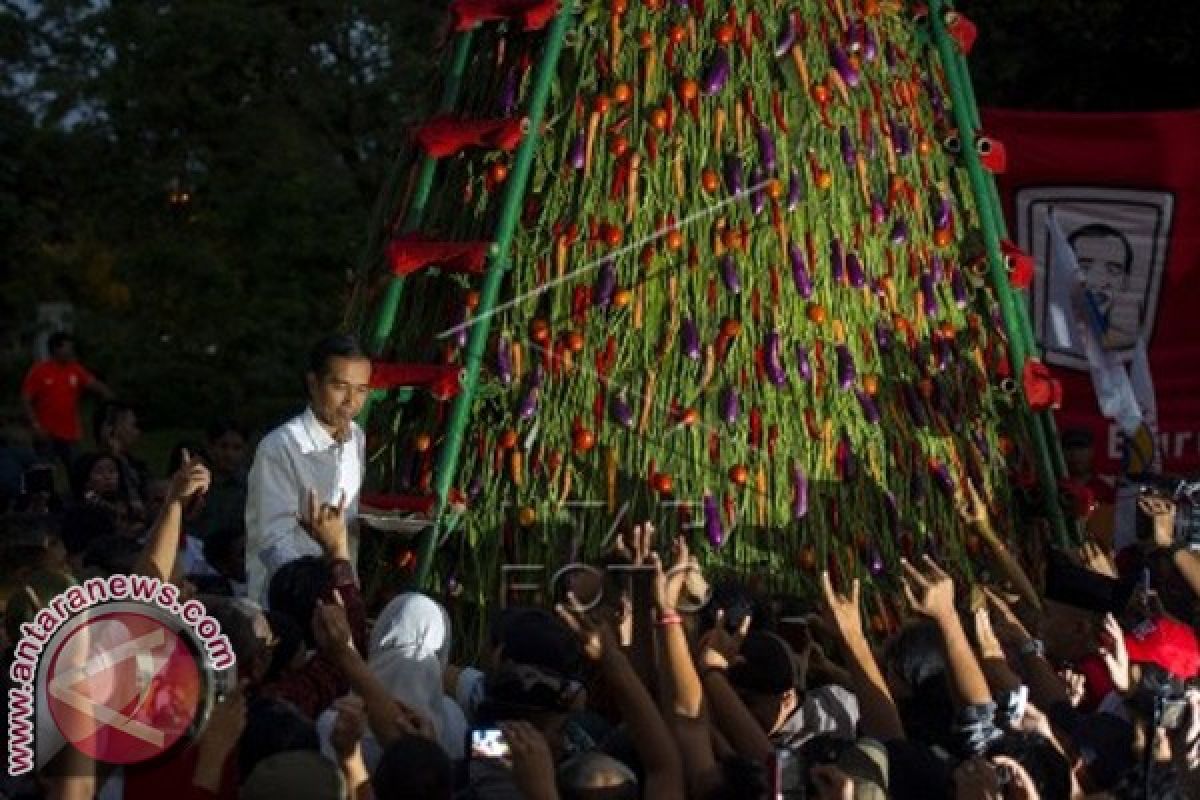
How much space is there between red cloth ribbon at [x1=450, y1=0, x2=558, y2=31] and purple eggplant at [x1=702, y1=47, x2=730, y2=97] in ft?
1.76

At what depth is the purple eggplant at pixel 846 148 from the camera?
25.0 ft

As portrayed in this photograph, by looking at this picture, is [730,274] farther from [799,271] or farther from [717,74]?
[717,74]

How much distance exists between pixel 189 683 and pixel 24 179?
19.4m

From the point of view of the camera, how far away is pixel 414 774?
15.4 ft

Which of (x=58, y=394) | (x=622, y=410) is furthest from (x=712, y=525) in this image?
(x=58, y=394)

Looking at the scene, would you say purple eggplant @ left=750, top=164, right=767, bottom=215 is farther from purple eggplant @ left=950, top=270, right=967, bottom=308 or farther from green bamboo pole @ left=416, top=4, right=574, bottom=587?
purple eggplant @ left=950, top=270, right=967, bottom=308

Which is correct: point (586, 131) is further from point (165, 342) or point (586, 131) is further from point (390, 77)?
point (165, 342)

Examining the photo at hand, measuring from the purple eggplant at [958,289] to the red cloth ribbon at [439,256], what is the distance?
166 centimetres

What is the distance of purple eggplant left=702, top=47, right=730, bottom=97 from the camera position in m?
7.45

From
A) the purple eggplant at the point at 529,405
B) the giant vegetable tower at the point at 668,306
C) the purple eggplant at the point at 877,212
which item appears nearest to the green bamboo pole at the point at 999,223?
the giant vegetable tower at the point at 668,306

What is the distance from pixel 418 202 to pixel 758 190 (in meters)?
1.13

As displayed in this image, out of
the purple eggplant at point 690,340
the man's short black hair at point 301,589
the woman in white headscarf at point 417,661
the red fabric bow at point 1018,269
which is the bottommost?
the woman in white headscarf at point 417,661

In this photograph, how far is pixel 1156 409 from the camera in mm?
11211

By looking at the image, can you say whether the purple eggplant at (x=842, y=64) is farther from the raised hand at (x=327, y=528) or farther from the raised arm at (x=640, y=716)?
the raised arm at (x=640, y=716)
